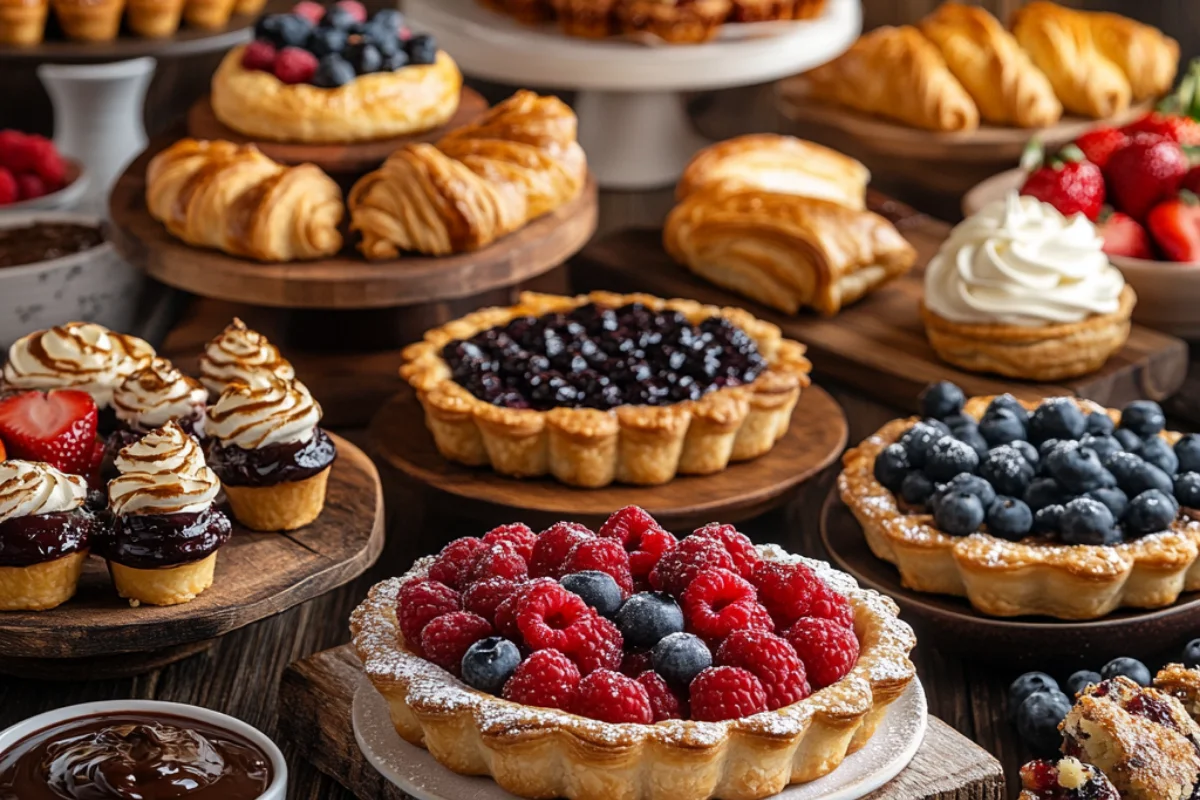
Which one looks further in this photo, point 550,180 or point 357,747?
point 550,180

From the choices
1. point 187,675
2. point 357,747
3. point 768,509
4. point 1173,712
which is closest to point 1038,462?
point 768,509

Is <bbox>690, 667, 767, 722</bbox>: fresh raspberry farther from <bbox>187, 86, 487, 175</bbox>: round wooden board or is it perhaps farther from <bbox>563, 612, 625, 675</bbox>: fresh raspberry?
<bbox>187, 86, 487, 175</bbox>: round wooden board

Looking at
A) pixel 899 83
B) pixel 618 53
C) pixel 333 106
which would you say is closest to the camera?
pixel 333 106

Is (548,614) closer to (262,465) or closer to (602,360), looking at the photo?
(262,465)

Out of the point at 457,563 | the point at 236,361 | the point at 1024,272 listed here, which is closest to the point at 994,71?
the point at 1024,272

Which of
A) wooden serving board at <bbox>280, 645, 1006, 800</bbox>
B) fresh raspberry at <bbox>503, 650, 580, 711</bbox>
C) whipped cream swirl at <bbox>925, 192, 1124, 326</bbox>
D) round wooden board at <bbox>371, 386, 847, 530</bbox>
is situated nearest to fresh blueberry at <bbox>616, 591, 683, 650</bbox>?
fresh raspberry at <bbox>503, 650, 580, 711</bbox>

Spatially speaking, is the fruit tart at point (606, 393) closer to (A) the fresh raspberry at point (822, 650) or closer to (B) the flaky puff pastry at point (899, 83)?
(A) the fresh raspberry at point (822, 650)

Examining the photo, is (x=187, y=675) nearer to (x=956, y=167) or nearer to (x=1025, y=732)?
(x=1025, y=732)
